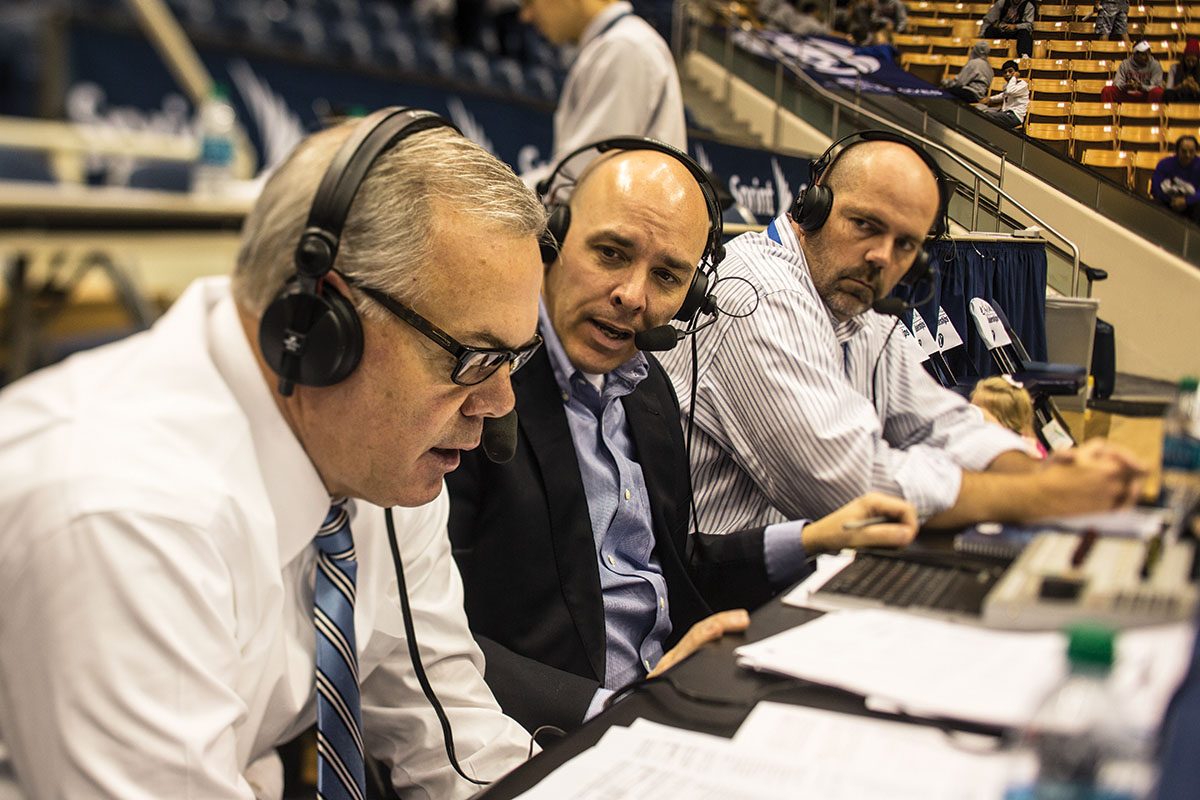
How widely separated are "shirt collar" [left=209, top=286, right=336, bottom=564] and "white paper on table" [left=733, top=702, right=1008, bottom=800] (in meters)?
0.39

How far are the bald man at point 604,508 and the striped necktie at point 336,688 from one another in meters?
0.31

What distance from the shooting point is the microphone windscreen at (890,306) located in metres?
1.08

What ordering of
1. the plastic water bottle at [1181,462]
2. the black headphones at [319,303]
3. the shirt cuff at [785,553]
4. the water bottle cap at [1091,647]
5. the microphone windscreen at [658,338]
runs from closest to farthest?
1. the water bottle cap at [1091,647]
2. the plastic water bottle at [1181,462]
3. the black headphones at [319,303]
4. the shirt cuff at [785,553]
5. the microphone windscreen at [658,338]

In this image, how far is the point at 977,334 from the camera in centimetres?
103

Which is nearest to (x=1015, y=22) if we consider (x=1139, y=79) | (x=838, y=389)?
(x=1139, y=79)

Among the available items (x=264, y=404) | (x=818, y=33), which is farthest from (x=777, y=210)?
(x=264, y=404)

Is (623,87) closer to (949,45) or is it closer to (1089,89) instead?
(949,45)

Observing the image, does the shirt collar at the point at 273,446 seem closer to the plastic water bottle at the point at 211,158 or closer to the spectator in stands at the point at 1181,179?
the plastic water bottle at the point at 211,158

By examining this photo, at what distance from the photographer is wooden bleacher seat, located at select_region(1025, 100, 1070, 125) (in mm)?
902

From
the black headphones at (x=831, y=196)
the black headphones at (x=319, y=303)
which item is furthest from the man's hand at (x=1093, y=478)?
the black headphones at (x=319, y=303)

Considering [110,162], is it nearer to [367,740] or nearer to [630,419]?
[367,740]

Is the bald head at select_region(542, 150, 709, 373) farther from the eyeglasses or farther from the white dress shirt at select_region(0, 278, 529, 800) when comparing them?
the white dress shirt at select_region(0, 278, 529, 800)

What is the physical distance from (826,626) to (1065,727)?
38 centimetres

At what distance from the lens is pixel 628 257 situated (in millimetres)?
1414
